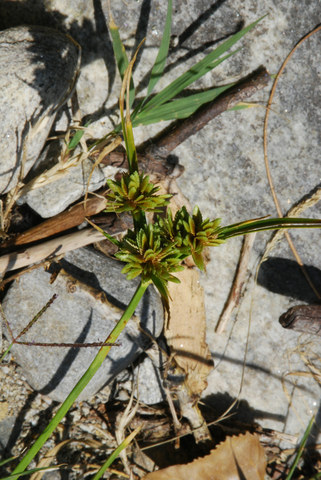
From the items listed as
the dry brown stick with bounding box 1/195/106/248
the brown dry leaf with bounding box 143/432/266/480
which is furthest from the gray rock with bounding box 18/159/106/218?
the brown dry leaf with bounding box 143/432/266/480

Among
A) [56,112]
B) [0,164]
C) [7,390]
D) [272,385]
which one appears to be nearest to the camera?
[0,164]

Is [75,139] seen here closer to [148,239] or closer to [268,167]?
[148,239]

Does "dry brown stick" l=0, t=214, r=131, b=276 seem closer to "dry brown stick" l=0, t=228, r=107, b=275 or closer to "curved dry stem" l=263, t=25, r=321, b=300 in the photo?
"dry brown stick" l=0, t=228, r=107, b=275

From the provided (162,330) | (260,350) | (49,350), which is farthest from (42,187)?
(260,350)

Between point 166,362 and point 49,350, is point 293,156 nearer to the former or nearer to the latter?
point 166,362

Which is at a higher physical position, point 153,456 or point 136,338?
point 136,338

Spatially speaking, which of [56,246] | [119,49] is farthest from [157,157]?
[56,246]

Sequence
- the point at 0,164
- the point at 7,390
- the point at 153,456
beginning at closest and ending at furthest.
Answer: the point at 0,164
the point at 7,390
the point at 153,456

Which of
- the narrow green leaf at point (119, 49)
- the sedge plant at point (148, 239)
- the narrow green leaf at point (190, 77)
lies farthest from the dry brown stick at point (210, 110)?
the sedge plant at point (148, 239)
